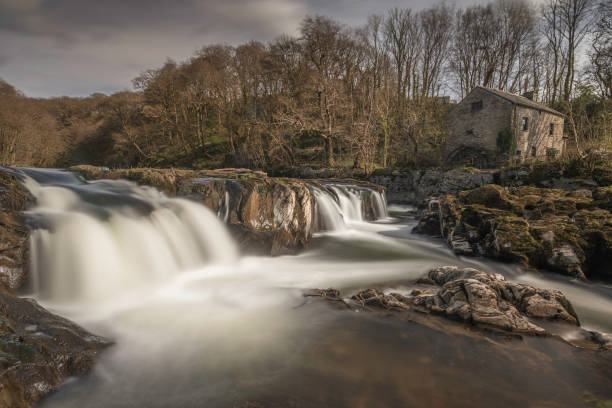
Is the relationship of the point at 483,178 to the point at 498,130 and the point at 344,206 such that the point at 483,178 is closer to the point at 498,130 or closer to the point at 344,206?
the point at 344,206

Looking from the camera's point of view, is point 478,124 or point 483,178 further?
point 478,124

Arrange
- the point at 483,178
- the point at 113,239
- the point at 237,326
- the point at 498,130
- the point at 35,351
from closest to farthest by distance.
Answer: the point at 35,351 → the point at 237,326 → the point at 113,239 → the point at 483,178 → the point at 498,130

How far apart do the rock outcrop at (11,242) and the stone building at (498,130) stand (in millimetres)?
27627

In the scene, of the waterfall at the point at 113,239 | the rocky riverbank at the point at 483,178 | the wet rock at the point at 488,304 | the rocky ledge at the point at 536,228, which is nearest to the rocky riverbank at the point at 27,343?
the waterfall at the point at 113,239

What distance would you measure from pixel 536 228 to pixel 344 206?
7267 mm

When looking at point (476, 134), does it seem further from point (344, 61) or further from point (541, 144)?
point (344, 61)

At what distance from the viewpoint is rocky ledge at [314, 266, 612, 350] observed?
3.31 metres

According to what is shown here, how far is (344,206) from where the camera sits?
42.1 ft

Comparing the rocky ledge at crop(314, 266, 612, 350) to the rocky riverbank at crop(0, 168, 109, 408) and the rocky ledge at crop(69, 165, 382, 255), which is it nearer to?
the rocky ledge at crop(69, 165, 382, 255)

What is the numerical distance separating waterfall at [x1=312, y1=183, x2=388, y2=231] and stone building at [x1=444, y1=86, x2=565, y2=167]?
15403 mm

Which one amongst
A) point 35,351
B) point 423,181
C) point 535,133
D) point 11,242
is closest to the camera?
point 35,351

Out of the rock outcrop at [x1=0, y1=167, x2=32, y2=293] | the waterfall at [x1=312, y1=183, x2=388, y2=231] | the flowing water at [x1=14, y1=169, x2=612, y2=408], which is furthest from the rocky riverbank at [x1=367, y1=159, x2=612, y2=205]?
the rock outcrop at [x1=0, y1=167, x2=32, y2=293]

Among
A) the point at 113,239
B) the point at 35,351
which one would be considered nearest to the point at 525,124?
the point at 113,239

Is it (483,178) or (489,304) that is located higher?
(483,178)
